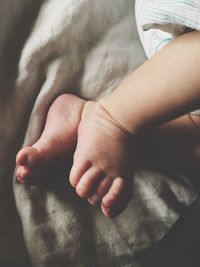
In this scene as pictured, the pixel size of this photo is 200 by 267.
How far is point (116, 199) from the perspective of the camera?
2.01 ft

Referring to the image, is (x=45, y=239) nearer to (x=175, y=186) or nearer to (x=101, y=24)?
(x=175, y=186)

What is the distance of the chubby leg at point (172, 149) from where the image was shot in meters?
0.69

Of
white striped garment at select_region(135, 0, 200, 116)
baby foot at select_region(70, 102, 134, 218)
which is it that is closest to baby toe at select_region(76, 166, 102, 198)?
baby foot at select_region(70, 102, 134, 218)

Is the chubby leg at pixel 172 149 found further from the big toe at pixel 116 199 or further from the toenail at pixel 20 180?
the toenail at pixel 20 180

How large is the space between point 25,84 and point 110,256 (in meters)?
0.28

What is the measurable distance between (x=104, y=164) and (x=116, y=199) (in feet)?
0.18

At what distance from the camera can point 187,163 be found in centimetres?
70

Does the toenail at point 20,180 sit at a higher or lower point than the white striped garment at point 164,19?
lower

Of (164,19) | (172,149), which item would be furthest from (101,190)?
(164,19)

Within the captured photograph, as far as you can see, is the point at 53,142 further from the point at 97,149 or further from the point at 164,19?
the point at 164,19

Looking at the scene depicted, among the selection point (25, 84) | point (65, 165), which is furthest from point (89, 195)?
point (25, 84)

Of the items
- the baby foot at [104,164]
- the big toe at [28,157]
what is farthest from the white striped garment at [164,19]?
the big toe at [28,157]

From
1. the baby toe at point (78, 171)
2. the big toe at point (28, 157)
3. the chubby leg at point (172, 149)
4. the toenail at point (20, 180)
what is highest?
the big toe at point (28, 157)

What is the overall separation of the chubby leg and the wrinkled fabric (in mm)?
20
